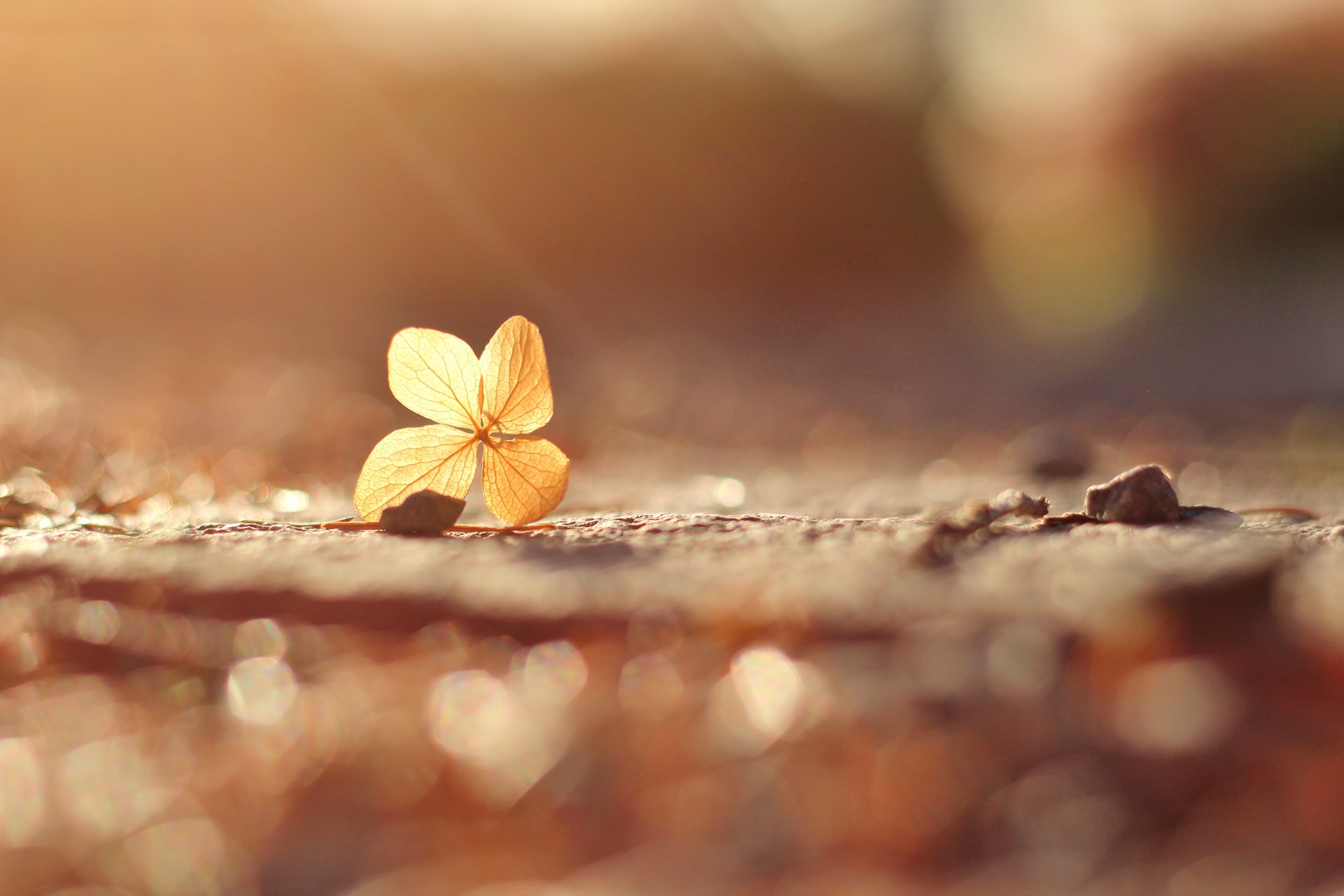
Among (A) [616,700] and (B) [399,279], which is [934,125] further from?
(A) [616,700]

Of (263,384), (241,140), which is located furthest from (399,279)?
(263,384)

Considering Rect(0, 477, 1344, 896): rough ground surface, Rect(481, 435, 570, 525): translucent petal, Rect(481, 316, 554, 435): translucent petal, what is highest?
Rect(481, 316, 554, 435): translucent petal

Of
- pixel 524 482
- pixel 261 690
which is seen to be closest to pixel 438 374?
pixel 524 482

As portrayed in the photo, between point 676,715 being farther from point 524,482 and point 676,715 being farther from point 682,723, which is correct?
point 524,482

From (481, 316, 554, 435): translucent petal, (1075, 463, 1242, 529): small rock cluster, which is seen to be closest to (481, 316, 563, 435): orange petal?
(481, 316, 554, 435): translucent petal

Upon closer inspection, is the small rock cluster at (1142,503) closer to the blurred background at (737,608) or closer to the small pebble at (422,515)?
the blurred background at (737,608)

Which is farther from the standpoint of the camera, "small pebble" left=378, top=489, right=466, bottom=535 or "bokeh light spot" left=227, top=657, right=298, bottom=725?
"small pebble" left=378, top=489, right=466, bottom=535

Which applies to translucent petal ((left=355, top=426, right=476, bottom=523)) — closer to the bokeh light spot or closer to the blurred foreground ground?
the blurred foreground ground
